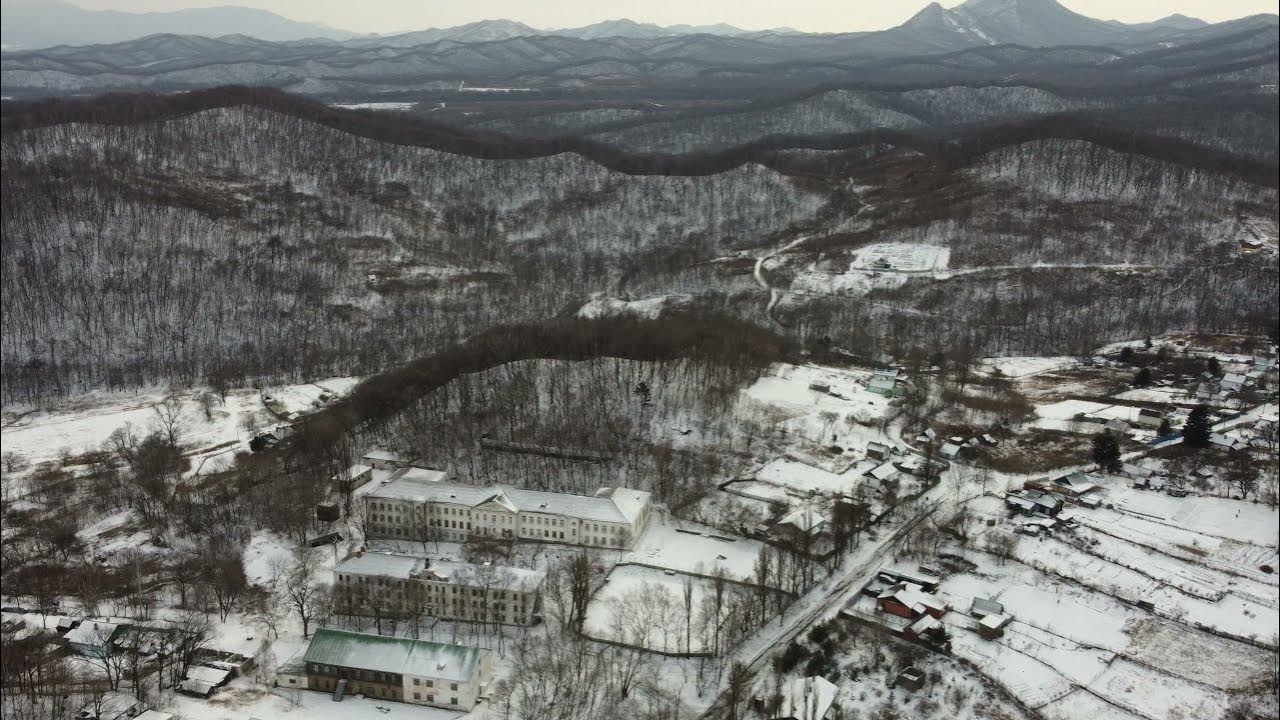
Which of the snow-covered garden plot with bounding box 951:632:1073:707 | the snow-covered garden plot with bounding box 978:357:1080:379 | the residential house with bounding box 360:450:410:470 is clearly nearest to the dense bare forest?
the snow-covered garden plot with bounding box 978:357:1080:379

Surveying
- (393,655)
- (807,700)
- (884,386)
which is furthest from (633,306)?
(807,700)

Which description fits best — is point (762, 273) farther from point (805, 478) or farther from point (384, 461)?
point (384, 461)

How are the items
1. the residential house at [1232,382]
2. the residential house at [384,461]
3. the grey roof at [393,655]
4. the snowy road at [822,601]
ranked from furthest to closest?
1. the residential house at [1232,382]
2. the residential house at [384,461]
3. the snowy road at [822,601]
4. the grey roof at [393,655]

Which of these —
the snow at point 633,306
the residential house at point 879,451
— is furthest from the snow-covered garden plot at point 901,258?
the residential house at point 879,451

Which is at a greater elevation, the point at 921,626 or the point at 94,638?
the point at 921,626

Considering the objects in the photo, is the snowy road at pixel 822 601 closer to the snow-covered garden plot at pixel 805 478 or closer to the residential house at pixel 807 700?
the residential house at pixel 807 700

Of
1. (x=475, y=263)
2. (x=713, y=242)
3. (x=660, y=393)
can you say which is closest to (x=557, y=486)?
(x=660, y=393)
